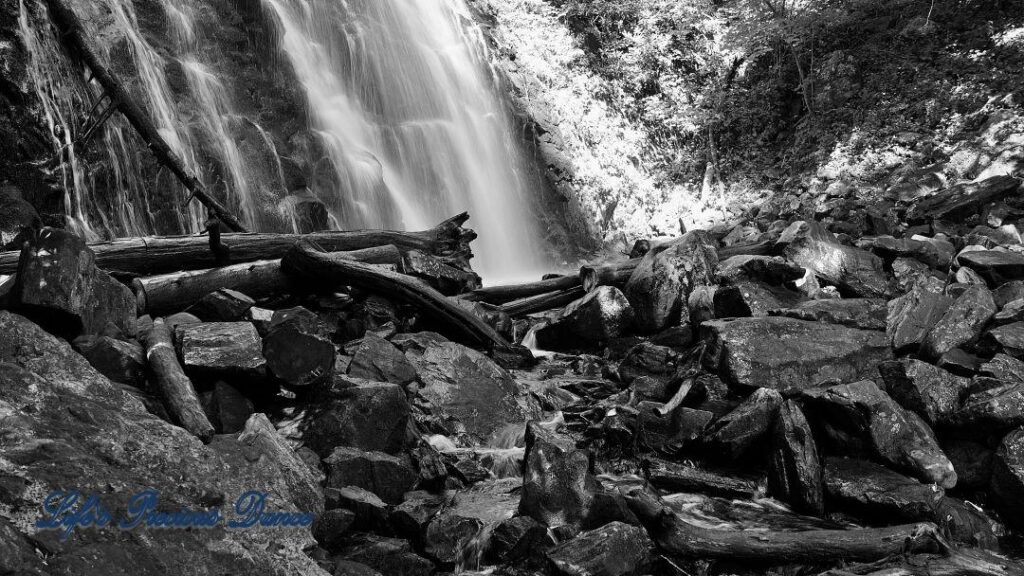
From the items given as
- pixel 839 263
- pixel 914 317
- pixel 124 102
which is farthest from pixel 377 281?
A: pixel 839 263

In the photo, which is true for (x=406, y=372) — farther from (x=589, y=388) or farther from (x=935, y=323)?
(x=935, y=323)

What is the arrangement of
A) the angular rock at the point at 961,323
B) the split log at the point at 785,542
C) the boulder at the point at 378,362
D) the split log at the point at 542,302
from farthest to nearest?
1. the split log at the point at 542,302
2. the angular rock at the point at 961,323
3. the boulder at the point at 378,362
4. the split log at the point at 785,542

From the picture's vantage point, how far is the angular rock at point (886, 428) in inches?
161

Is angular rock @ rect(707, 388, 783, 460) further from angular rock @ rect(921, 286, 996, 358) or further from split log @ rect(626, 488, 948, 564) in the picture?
angular rock @ rect(921, 286, 996, 358)

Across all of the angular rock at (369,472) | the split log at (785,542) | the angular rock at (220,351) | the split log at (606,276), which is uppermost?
the split log at (606,276)

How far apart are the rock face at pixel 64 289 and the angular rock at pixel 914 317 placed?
659 cm

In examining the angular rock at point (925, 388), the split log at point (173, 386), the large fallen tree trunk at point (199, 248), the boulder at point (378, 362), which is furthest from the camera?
the large fallen tree trunk at point (199, 248)

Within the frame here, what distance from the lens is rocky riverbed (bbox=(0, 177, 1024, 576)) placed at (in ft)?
9.11

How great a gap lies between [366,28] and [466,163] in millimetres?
3923

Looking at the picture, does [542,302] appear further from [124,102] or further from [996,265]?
[124,102]

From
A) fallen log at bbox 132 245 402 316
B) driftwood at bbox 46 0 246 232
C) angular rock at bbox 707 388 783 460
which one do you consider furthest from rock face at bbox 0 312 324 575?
driftwood at bbox 46 0 246 232

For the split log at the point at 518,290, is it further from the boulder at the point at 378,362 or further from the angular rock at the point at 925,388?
the angular rock at the point at 925,388

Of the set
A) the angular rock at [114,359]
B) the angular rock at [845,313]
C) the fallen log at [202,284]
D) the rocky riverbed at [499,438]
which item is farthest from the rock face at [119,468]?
the angular rock at [845,313]

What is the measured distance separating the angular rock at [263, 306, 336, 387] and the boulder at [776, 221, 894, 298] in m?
6.46
